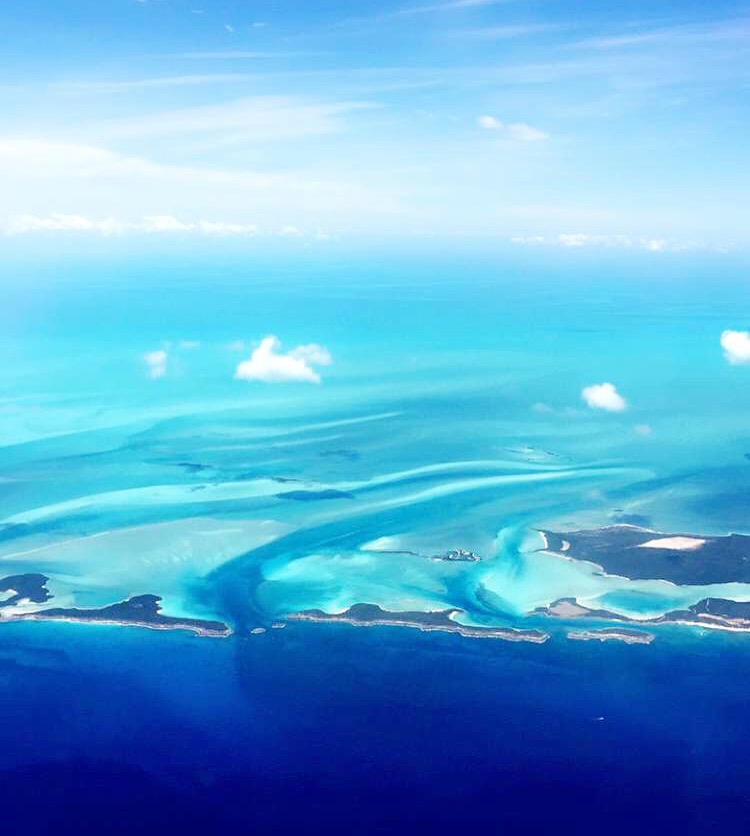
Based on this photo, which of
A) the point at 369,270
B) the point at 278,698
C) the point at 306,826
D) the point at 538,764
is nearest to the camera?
the point at 306,826

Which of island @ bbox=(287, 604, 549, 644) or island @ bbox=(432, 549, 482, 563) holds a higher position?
island @ bbox=(432, 549, 482, 563)

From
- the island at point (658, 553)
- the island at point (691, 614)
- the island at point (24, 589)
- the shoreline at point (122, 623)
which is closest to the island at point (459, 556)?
the island at point (658, 553)

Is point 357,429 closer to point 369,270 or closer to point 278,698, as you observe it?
point 278,698

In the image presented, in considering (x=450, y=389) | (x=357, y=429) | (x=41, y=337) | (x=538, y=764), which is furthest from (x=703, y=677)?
(x=41, y=337)

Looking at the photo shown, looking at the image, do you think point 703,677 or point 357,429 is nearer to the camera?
point 703,677

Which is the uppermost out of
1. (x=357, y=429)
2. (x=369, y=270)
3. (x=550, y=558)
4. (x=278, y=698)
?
(x=369, y=270)

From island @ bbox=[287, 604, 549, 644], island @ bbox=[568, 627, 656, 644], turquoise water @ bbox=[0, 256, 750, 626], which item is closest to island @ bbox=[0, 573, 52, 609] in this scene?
turquoise water @ bbox=[0, 256, 750, 626]

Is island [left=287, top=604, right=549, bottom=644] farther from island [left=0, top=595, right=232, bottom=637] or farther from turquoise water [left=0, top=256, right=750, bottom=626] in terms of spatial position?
island [left=0, top=595, right=232, bottom=637]
